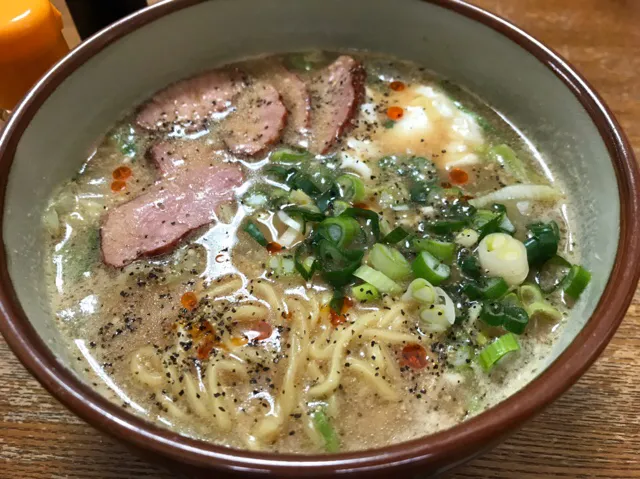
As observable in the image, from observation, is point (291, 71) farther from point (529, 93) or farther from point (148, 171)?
point (529, 93)

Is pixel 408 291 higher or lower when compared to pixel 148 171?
lower

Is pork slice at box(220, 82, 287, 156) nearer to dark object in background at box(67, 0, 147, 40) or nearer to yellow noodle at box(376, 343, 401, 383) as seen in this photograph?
dark object in background at box(67, 0, 147, 40)

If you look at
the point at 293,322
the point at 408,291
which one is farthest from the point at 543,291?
the point at 293,322

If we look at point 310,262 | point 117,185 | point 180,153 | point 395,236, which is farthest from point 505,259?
point 117,185

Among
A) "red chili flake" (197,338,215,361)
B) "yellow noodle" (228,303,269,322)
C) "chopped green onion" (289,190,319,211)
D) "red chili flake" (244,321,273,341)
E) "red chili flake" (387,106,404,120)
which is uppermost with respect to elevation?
"red chili flake" (387,106,404,120)

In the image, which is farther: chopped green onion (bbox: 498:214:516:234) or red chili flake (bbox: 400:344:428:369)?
chopped green onion (bbox: 498:214:516:234)

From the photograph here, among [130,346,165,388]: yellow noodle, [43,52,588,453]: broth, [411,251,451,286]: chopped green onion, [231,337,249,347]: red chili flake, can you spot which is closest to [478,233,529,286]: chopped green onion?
[43,52,588,453]: broth

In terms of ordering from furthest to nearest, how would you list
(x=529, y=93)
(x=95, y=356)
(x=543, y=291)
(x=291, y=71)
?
(x=291, y=71) → (x=529, y=93) → (x=543, y=291) → (x=95, y=356)
